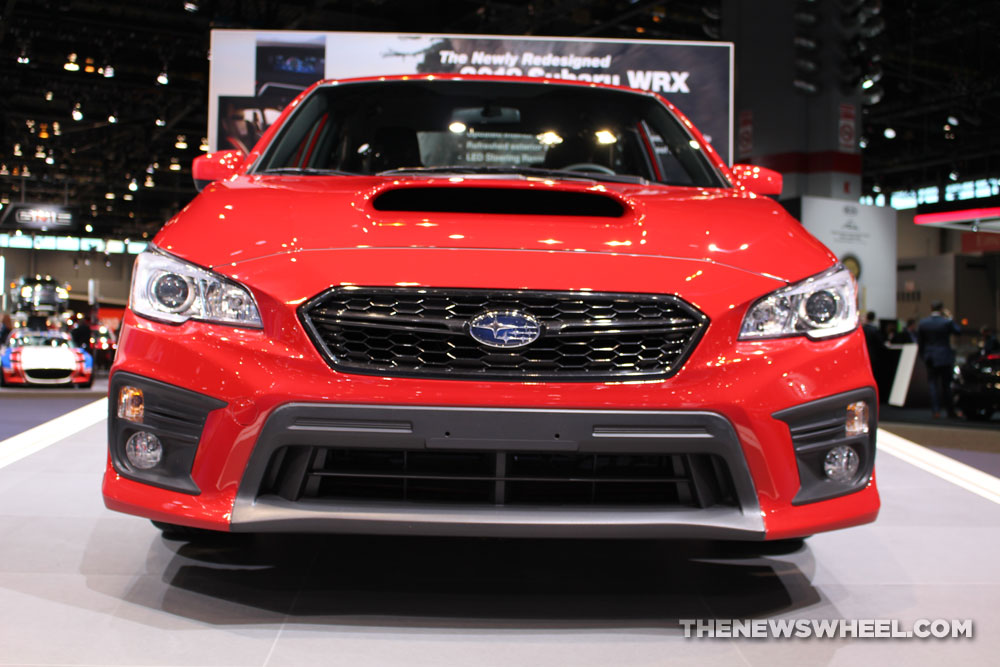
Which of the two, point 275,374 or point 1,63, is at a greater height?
point 1,63

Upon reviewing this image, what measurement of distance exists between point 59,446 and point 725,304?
139 inches

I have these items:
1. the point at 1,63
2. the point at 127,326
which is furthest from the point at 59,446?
the point at 1,63

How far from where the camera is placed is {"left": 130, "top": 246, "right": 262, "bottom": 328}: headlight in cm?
211

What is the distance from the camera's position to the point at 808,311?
2.20m

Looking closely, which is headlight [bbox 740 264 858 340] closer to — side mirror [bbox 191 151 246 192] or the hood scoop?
the hood scoop

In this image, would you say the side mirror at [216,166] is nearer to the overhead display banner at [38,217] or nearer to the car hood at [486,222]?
the car hood at [486,222]

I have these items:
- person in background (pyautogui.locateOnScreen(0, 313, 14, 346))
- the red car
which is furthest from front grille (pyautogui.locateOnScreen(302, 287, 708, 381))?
person in background (pyautogui.locateOnScreen(0, 313, 14, 346))

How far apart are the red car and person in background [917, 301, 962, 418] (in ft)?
34.2

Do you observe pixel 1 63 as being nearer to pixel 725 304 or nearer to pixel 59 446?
pixel 59 446

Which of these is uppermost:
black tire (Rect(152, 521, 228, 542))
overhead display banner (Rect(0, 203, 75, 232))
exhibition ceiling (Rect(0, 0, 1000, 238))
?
exhibition ceiling (Rect(0, 0, 1000, 238))

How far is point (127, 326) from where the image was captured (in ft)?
7.34

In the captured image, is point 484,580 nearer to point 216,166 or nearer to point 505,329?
point 505,329

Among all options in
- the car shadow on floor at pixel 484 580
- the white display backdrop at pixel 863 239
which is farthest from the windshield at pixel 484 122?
the white display backdrop at pixel 863 239

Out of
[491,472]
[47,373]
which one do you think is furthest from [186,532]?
[47,373]
